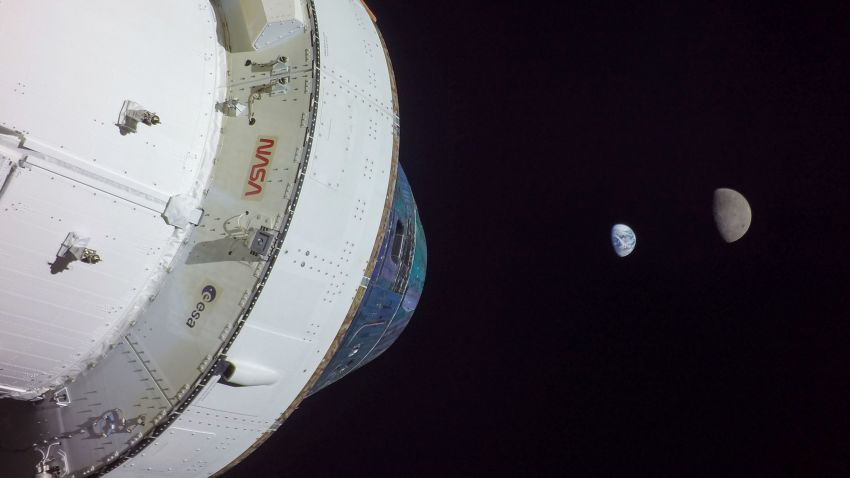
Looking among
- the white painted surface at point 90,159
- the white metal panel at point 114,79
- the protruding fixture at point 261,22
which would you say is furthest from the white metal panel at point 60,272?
the protruding fixture at point 261,22

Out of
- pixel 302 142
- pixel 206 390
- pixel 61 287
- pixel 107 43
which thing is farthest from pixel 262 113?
pixel 206 390

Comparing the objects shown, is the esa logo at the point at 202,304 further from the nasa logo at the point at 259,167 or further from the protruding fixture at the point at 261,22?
the protruding fixture at the point at 261,22

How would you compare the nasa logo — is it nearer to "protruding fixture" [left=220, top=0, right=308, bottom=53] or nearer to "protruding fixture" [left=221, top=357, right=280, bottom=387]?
"protruding fixture" [left=220, top=0, right=308, bottom=53]

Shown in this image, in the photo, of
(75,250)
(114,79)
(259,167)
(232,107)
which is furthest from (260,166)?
(75,250)

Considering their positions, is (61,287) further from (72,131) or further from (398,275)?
(398,275)

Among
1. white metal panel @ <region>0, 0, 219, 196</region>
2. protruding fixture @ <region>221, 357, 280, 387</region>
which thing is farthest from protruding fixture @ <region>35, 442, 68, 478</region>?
white metal panel @ <region>0, 0, 219, 196</region>

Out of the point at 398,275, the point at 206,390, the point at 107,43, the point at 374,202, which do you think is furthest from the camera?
the point at 398,275
